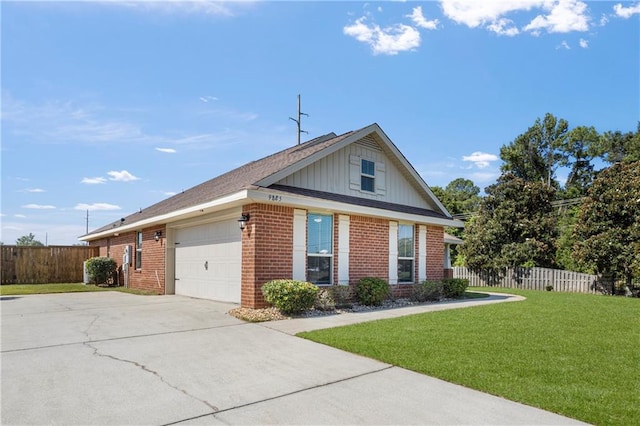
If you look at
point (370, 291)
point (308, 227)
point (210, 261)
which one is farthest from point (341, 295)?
point (210, 261)

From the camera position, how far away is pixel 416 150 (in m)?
20.5

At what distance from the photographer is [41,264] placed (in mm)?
21031

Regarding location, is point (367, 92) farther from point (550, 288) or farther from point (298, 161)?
point (550, 288)

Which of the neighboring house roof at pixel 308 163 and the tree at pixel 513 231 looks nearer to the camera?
the neighboring house roof at pixel 308 163

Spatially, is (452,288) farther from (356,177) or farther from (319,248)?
(319,248)

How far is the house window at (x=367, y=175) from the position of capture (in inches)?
503

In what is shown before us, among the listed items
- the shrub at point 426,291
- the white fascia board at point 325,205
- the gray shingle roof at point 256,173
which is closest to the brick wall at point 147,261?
the gray shingle roof at point 256,173

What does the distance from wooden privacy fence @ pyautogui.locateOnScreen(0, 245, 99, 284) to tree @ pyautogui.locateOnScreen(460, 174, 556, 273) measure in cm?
2182

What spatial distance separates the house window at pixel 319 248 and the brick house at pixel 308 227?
0.09 feet

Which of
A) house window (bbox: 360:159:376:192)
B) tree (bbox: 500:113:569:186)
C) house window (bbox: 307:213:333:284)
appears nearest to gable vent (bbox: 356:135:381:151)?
house window (bbox: 360:159:376:192)

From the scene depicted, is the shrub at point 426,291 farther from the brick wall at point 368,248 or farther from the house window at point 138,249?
the house window at point 138,249

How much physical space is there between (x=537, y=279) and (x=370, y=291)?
45.1 ft

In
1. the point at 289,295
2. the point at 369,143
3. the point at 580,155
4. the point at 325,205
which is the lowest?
the point at 289,295

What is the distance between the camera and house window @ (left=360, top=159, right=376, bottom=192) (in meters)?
12.8
